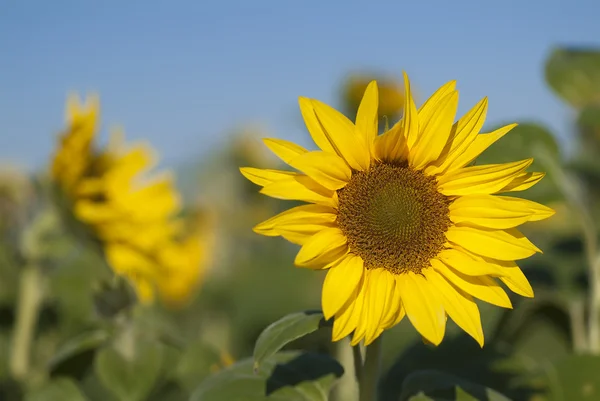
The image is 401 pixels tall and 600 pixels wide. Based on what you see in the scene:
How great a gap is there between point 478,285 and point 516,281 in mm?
43

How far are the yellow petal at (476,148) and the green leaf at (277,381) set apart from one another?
0.93 feet

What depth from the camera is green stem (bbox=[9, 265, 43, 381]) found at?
174 cm

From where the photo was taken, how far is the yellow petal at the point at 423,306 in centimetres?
87

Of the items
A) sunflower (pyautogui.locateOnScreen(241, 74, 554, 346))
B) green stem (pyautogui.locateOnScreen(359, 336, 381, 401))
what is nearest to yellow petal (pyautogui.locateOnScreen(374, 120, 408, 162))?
sunflower (pyautogui.locateOnScreen(241, 74, 554, 346))

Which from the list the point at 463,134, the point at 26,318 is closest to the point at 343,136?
the point at 463,134

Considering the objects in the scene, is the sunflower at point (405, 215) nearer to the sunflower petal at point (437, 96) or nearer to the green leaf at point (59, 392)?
the sunflower petal at point (437, 96)

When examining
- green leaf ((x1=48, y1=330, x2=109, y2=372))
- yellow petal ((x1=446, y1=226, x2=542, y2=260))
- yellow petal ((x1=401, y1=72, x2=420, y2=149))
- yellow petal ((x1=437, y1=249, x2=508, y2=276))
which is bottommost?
green leaf ((x1=48, y1=330, x2=109, y2=372))

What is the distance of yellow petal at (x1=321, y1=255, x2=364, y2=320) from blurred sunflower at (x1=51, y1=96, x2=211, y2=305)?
38.7 inches

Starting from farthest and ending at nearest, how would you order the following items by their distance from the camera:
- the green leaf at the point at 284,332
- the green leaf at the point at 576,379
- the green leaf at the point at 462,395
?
the green leaf at the point at 576,379 < the green leaf at the point at 462,395 < the green leaf at the point at 284,332

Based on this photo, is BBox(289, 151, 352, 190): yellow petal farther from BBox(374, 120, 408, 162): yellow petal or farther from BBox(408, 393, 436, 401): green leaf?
BBox(408, 393, 436, 401): green leaf

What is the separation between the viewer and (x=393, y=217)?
966mm

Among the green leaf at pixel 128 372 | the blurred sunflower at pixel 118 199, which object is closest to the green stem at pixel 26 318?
the blurred sunflower at pixel 118 199

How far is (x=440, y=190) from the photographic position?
0.97 metres

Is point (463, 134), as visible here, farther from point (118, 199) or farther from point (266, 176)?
point (118, 199)
